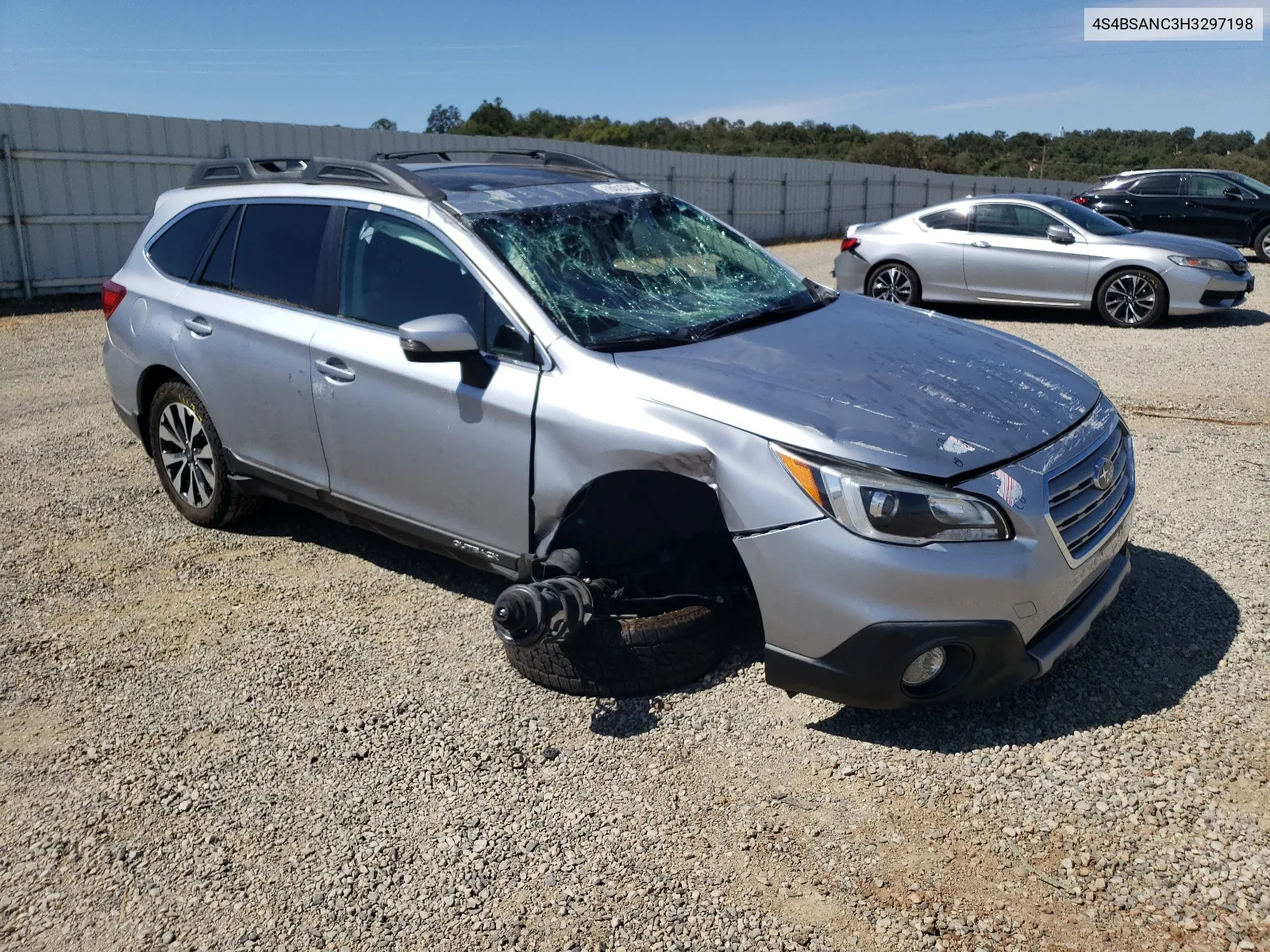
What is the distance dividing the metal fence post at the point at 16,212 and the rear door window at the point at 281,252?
35.5ft

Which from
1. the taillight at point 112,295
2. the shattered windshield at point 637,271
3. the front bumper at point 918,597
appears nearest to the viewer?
the front bumper at point 918,597

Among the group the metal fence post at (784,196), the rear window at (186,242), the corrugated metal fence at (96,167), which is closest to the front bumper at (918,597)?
the rear window at (186,242)

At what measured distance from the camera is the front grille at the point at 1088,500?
10.9 feet

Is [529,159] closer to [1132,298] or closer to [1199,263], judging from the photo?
[1132,298]

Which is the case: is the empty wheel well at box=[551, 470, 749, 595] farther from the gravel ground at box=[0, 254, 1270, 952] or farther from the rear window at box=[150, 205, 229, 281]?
the rear window at box=[150, 205, 229, 281]

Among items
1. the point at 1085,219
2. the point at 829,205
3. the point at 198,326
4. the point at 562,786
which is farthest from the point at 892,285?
the point at 829,205

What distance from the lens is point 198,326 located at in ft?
16.5

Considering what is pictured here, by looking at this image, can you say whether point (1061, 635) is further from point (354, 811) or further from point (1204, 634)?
point (354, 811)

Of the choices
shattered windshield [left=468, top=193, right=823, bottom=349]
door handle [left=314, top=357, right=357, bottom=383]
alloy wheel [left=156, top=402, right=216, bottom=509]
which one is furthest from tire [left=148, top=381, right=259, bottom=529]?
shattered windshield [left=468, top=193, right=823, bottom=349]

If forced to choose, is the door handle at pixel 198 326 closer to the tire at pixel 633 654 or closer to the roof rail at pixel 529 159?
the roof rail at pixel 529 159

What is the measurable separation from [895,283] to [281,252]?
364 inches

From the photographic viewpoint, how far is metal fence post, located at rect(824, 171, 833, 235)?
1204 inches

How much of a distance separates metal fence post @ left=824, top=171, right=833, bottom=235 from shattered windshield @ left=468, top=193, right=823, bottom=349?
26.9 metres

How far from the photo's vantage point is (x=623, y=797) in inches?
127
